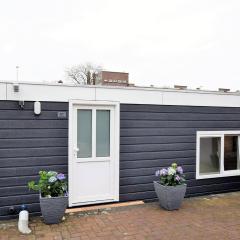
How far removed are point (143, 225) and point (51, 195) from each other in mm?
1488

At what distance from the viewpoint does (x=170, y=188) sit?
4.96 metres

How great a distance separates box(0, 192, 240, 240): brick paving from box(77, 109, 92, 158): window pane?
1.06m

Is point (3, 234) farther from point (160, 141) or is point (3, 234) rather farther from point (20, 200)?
point (160, 141)

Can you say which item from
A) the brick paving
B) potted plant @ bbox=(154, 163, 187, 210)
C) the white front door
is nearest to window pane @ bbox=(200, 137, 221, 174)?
the brick paving

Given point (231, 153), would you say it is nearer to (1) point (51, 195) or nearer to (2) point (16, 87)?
(1) point (51, 195)

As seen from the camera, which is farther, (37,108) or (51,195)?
(37,108)

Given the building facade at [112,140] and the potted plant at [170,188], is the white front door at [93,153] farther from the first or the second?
the potted plant at [170,188]

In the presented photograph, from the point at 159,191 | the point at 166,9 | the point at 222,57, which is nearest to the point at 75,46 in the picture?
the point at 222,57

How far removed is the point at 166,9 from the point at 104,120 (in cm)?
379

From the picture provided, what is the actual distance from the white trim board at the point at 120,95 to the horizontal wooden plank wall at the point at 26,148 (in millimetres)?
151

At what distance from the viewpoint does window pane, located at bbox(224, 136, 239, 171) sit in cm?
640

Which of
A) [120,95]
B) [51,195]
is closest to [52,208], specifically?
[51,195]

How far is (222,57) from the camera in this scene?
12883mm

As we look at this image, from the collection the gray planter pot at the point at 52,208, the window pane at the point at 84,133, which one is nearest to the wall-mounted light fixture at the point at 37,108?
the window pane at the point at 84,133
